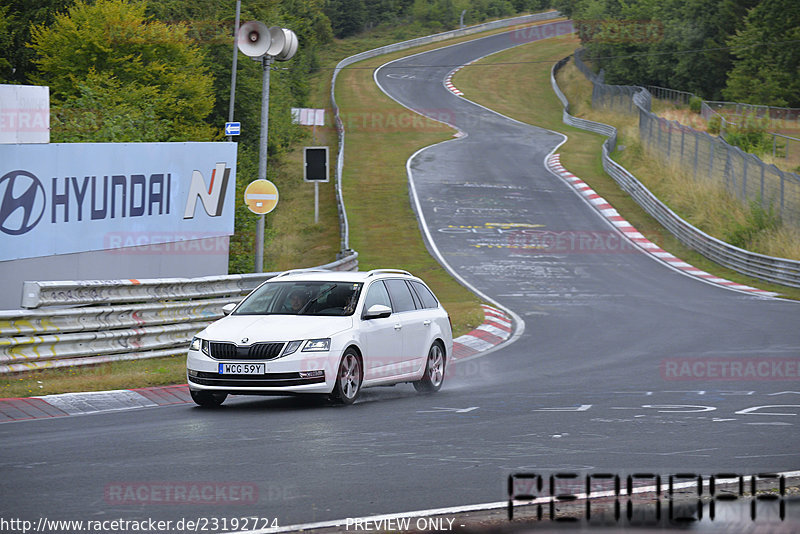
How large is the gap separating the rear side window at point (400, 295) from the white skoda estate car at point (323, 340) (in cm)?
2

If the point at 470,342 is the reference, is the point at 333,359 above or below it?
above

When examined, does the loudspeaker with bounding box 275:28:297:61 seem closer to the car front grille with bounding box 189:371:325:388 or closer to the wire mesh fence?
the car front grille with bounding box 189:371:325:388

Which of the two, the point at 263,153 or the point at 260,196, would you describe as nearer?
the point at 260,196

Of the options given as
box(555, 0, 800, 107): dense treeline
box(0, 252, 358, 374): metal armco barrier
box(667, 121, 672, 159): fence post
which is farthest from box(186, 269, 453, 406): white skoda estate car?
box(555, 0, 800, 107): dense treeline

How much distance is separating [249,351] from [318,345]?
753mm

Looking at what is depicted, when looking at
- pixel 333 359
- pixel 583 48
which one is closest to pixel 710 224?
pixel 333 359

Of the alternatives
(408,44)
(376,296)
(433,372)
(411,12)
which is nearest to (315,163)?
(433,372)

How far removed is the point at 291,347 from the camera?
1177 centimetres

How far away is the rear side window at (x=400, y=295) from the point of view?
1385cm

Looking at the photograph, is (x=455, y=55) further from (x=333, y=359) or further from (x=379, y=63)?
(x=333, y=359)

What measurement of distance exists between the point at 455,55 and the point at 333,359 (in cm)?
9409

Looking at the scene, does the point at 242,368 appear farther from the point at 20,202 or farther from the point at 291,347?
the point at 20,202

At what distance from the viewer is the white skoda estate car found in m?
11.7

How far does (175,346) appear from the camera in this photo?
54.1 feet
